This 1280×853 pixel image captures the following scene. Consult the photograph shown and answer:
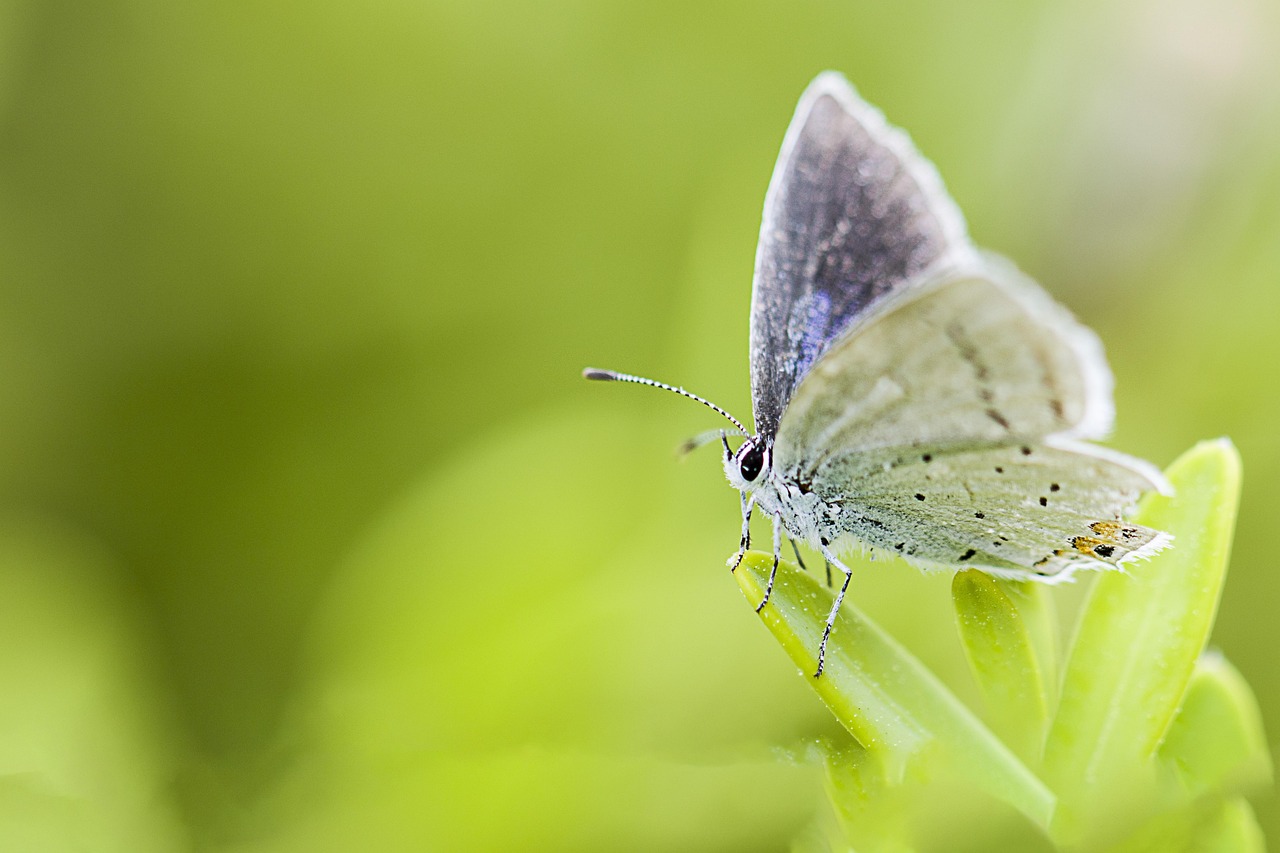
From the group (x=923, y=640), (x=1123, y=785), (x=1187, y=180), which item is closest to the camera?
(x=1123, y=785)

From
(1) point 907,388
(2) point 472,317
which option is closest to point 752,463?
(1) point 907,388

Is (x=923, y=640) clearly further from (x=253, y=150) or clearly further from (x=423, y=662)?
(x=253, y=150)

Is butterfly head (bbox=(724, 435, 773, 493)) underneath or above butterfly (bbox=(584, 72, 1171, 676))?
underneath

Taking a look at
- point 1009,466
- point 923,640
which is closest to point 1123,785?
point 1009,466

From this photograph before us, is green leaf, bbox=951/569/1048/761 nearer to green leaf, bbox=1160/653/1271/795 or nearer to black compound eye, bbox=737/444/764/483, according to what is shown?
green leaf, bbox=1160/653/1271/795

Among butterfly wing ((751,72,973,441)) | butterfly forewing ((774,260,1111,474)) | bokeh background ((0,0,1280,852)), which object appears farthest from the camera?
bokeh background ((0,0,1280,852))

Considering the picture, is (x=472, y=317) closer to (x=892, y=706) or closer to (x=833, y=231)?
(x=833, y=231)

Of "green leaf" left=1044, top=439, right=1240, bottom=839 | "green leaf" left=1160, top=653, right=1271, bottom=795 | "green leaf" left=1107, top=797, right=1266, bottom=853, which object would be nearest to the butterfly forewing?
"green leaf" left=1044, top=439, right=1240, bottom=839
